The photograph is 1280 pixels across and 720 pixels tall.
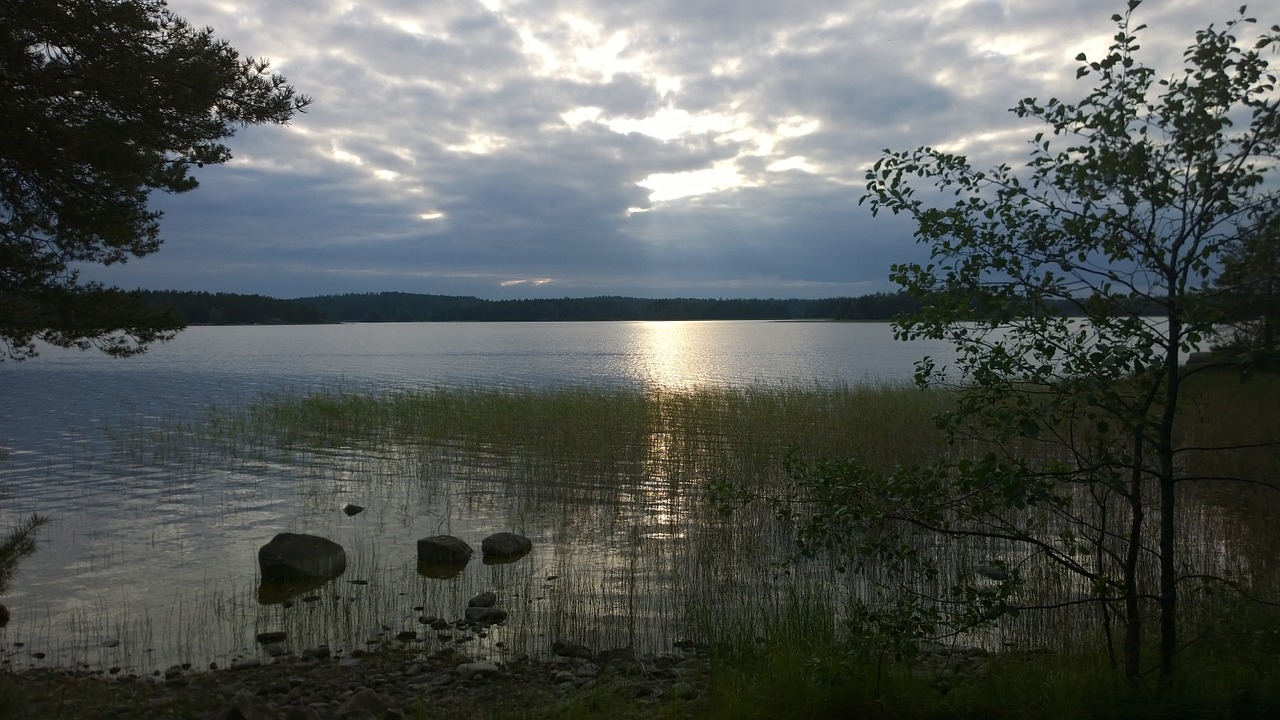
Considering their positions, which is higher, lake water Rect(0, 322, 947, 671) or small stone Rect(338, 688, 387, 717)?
small stone Rect(338, 688, 387, 717)

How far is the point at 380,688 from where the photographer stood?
22.8ft

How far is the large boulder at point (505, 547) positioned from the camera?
11.3m

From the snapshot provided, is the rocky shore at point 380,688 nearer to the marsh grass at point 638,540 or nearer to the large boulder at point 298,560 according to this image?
the marsh grass at point 638,540

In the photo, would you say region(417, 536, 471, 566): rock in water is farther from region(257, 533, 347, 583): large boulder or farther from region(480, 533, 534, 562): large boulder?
region(257, 533, 347, 583): large boulder

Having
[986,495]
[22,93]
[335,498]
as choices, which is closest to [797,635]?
[986,495]

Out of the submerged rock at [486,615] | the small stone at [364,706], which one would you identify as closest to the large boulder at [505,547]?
the submerged rock at [486,615]

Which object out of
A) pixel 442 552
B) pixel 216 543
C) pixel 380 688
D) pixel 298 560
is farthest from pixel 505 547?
pixel 216 543

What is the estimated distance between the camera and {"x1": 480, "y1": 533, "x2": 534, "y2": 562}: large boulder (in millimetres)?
11305

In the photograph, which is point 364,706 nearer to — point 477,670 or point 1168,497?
point 477,670

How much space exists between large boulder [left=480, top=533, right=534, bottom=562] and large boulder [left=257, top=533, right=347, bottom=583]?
1965 mm

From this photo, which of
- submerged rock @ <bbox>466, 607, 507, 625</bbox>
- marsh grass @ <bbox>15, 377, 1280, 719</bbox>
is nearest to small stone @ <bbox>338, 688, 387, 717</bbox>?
marsh grass @ <bbox>15, 377, 1280, 719</bbox>

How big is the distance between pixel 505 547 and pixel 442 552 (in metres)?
0.89

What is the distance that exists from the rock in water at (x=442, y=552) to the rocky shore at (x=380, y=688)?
301 centimetres

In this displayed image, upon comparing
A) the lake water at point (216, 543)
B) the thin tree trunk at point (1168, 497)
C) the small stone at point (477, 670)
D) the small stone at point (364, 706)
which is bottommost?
the lake water at point (216, 543)
